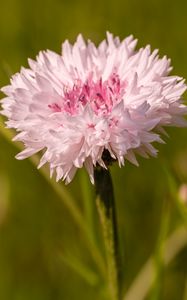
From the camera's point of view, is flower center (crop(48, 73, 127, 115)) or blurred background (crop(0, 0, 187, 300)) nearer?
flower center (crop(48, 73, 127, 115))

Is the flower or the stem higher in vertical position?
the flower

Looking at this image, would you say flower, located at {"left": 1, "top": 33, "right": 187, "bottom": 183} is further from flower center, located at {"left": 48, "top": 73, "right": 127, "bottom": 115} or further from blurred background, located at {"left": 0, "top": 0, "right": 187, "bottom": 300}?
blurred background, located at {"left": 0, "top": 0, "right": 187, "bottom": 300}

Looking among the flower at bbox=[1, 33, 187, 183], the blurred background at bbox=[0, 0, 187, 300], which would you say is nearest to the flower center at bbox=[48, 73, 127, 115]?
the flower at bbox=[1, 33, 187, 183]

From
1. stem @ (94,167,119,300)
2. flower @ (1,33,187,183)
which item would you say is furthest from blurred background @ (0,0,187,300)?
flower @ (1,33,187,183)

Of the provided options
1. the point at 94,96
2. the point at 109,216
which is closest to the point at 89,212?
the point at 109,216

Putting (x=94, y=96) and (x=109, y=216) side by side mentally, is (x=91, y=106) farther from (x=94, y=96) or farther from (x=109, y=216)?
(x=109, y=216)

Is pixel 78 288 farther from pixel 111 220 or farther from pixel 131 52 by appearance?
pixel 131 52

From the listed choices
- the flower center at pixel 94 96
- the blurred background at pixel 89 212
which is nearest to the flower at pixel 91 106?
the flower center at pixel 94 96
